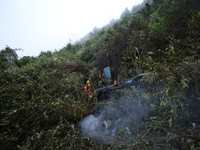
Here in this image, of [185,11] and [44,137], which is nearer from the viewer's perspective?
[44,137]

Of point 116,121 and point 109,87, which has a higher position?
point 109,87

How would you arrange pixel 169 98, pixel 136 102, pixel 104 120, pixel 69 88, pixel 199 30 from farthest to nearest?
pixel 69 88
pixel 199 30
pixel 104 120
pixel 136 102
pixel 169 98

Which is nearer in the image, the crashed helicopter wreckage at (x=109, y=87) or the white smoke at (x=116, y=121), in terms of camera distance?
the white smoke at (x=116, y=121)

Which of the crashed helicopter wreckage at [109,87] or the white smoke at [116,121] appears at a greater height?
the crashed helicopter wreckage at [109,87]

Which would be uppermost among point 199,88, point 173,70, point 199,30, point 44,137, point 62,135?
point 199,30

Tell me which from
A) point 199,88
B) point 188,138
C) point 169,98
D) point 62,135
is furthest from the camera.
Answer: point 62,135

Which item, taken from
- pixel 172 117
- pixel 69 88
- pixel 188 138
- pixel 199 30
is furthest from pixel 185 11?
pixel 69 88

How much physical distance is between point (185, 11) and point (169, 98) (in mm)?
3029

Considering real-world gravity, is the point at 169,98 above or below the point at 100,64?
below

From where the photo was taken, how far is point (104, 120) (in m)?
2.29

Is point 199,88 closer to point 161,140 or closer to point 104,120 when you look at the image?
point 161,140

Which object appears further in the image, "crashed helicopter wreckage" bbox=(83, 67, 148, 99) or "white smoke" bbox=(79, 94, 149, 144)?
"crashed helicopter wreckage" bbox=(83, 67, 148, 99)

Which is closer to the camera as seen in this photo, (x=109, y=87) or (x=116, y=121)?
(x=116, y=121)

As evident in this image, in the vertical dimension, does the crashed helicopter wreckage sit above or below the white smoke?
above
